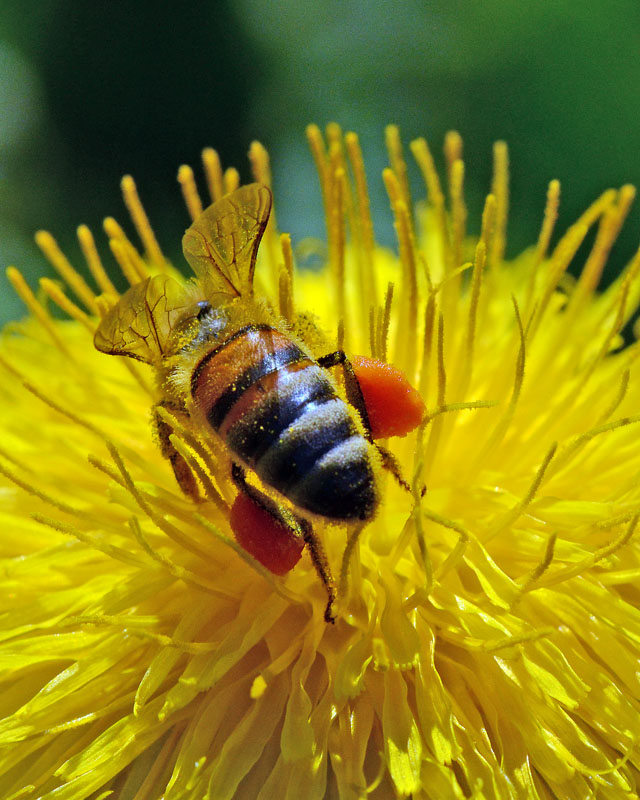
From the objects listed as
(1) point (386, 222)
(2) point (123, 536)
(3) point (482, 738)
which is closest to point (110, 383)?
(2) point (123, 536)

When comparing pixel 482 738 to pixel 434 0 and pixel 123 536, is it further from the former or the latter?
pixel 434 0

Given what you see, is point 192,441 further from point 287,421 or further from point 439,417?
point 439,417

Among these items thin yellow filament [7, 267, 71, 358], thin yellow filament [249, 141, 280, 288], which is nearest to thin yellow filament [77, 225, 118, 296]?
thin yellow filament [7, 267, 71, 358]

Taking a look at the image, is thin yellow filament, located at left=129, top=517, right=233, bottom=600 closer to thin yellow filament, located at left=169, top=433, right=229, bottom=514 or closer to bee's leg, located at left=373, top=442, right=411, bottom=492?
thin yellow filament, located at left=169, top=433, right=229, bottom=514

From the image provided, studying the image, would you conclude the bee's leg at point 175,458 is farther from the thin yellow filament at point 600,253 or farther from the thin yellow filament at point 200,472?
the thin yellow filament at point 600,253

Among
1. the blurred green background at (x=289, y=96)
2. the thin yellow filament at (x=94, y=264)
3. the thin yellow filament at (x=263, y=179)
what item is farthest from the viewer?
the blurred green background at (x=289, y=96)

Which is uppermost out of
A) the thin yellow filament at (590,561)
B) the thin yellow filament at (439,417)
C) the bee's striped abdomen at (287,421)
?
the bee's striped abdomen at (287,421)

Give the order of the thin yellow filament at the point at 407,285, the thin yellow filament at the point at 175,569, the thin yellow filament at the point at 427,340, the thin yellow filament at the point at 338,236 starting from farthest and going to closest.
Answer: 1. the thin yellow filament at the point at 338,236
2. the thin yellow filament at the point at 407,285
3. the thin yellow filament at the point at 427,340
4. the thin yellow filament at the point at 175,569

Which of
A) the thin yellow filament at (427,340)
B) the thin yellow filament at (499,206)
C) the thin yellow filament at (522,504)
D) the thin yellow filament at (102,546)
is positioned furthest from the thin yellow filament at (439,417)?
the thin yellow filament at (499,206)
